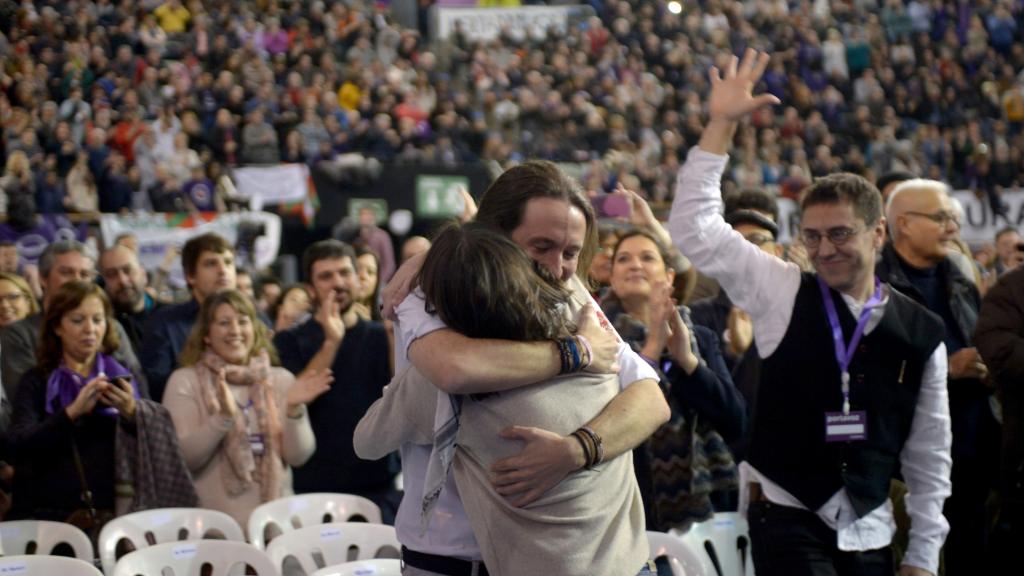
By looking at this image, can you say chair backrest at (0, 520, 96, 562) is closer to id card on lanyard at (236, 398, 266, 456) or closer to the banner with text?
id card on lanyard at (236, 398, 266, 456)

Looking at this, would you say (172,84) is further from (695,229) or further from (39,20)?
(695,229)

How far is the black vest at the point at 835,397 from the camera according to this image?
3438mm

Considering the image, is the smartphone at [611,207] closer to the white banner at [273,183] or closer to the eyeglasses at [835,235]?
the white banner at [273,183]

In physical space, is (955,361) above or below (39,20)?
below

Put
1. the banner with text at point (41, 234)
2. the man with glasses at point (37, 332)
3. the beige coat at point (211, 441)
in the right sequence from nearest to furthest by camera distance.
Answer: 1. the beige coat at point (211, 441)
2. the man with glasses at point (37, 332)
3. the banner with text at point (41, 234)

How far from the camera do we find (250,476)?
5.05 metres

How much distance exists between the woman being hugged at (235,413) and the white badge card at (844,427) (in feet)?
Answer: 6.91

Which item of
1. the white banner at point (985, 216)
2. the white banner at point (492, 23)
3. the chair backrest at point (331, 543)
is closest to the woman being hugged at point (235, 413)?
the chair backrest at point (331, 543)

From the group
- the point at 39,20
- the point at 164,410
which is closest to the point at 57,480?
the point at 164,410

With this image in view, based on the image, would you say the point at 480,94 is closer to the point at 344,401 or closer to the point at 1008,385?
the point at 344,401

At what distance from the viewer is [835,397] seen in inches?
136

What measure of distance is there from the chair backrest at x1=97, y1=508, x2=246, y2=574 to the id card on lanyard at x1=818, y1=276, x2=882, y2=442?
217 centimetres

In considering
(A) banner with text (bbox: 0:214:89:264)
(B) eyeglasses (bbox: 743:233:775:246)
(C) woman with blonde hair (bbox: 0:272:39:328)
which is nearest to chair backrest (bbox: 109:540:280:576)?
(B) eyeglasses (bbox: 743:233:775:246)

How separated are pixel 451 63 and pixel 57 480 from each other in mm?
15454
